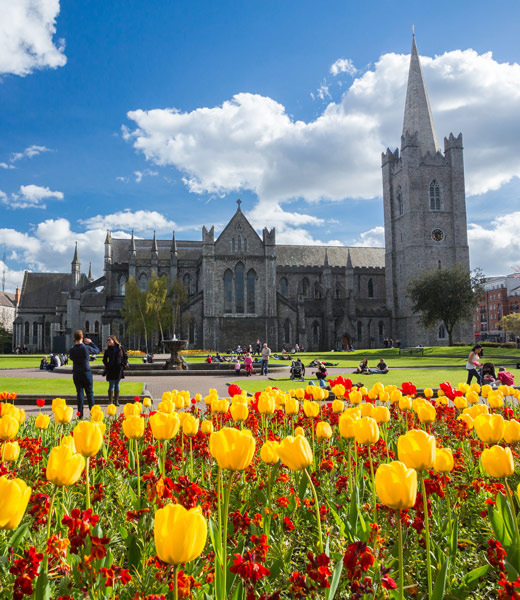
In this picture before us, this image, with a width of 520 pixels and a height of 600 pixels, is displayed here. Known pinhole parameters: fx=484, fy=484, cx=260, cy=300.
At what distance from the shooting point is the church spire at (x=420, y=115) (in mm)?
68688

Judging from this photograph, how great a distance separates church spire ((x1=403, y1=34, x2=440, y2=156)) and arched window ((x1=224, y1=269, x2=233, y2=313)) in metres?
32.8

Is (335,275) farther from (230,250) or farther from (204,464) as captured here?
(204,464)

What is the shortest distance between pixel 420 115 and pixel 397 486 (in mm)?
75773

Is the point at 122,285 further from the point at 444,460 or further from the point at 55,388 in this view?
Answer: the point at 444,460

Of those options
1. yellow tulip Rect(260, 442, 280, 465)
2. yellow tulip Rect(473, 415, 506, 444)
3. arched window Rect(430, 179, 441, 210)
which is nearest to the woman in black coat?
yellow tulip Rect(260, 442, 280, 465)

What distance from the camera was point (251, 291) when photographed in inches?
2409

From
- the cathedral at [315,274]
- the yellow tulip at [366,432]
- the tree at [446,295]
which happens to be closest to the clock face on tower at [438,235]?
the cathedral at [315,274]

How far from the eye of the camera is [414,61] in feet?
231

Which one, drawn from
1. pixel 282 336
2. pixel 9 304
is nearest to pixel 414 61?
pixel 282 336

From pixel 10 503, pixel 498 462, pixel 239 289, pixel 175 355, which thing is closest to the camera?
pixel 10 503

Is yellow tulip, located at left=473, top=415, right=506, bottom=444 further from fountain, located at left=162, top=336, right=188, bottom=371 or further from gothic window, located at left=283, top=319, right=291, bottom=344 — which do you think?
gothic window, located at left=283, top=319, right=291, bottom=344

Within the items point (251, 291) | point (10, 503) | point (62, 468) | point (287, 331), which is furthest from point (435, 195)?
point (10, 503)

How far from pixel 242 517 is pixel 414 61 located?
7983cm

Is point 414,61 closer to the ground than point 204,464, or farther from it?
farther from it
